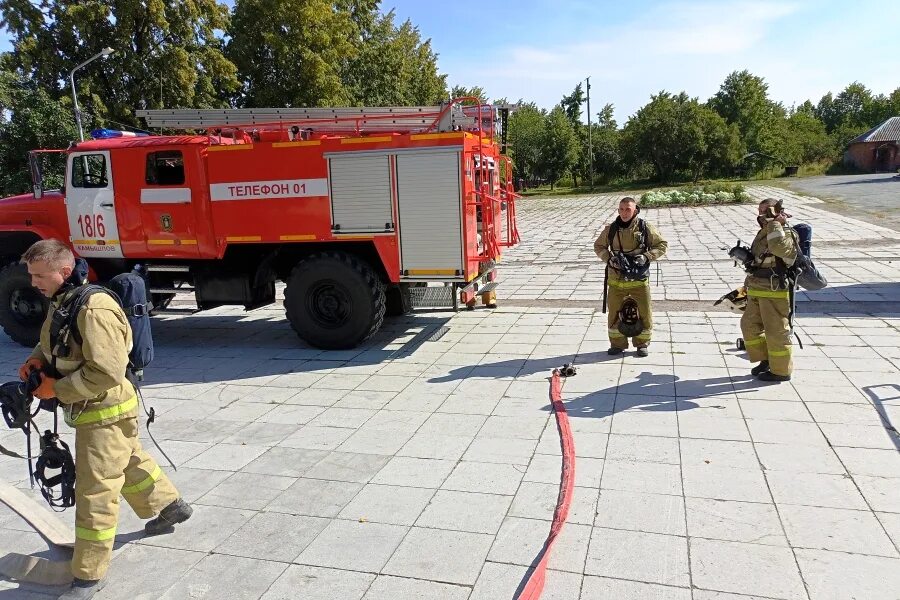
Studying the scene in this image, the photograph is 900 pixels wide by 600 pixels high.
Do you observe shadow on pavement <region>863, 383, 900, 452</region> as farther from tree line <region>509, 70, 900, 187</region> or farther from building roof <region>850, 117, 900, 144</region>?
building roof <region>850, 117, 900, 144</region>

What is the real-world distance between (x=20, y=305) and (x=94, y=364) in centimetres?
631

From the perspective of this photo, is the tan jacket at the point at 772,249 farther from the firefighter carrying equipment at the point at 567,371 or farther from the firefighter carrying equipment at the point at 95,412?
the firefighter carrying equipment at the point at 95,412

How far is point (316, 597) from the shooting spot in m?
2.99

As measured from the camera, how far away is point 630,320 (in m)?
6.66

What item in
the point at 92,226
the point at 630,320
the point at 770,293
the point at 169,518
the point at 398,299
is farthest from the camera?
the point at 398,299

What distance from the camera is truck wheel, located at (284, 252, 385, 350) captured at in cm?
718

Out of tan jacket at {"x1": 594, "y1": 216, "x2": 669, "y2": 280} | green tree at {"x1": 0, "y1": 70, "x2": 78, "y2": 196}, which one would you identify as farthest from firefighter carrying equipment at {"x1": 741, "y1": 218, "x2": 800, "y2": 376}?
green tree at {"x1": 0, "y1": 70, "x2": 78, "y2": 196}

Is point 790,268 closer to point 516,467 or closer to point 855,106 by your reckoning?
point 516,467

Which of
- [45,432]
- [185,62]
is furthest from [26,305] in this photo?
[185,62]

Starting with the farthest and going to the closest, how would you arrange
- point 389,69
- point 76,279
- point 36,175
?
point 389,69, point 36,175, point 76,279

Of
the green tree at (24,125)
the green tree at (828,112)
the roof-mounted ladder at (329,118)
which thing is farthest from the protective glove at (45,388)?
the green tree at (828,112)

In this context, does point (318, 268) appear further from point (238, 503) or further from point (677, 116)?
point (677, 116)

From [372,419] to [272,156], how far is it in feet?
11.5

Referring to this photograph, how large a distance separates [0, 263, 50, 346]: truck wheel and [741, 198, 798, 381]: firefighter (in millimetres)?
8182
